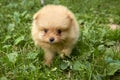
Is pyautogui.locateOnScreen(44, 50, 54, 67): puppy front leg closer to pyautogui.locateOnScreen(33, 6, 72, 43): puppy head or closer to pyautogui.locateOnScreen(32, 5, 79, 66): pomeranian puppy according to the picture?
pyautogui.locateOnScreen(32, 5, 79, 66): pomeranian puppy

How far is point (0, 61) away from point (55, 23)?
91 centimetres

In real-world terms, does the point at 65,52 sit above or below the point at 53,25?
below

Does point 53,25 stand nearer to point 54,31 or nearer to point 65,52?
point 54,31

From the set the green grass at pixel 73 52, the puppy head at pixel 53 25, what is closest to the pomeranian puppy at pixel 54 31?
the puppy head at pixel 53 25

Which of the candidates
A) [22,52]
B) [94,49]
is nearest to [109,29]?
[94,49]

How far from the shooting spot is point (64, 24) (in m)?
4.41

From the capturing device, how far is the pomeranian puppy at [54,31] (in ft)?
14.3

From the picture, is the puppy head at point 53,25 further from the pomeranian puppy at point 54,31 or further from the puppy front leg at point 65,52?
the puppy front leg at point 65,52

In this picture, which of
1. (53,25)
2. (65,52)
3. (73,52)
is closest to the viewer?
(53,25)

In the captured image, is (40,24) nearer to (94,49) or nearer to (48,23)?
(48,23)

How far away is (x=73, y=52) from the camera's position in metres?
5.01

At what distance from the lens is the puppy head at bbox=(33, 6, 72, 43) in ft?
14.2

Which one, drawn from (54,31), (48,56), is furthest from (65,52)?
(54,31)

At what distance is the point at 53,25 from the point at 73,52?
81 cm
